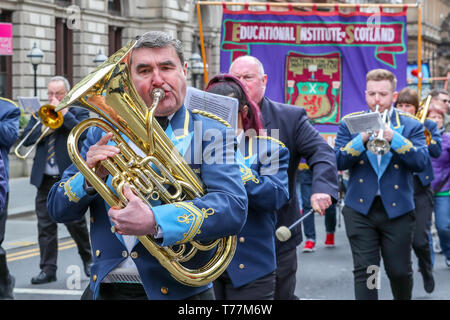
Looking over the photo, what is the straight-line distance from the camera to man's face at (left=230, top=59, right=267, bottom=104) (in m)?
5.42

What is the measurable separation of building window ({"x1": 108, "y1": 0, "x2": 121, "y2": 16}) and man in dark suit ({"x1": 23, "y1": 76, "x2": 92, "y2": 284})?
21.8 metres

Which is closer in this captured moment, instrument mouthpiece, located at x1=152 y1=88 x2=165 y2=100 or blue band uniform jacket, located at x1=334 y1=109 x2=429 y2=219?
instrument mouthpiece, located at x1=152 y1=88 x2=165 y2=100

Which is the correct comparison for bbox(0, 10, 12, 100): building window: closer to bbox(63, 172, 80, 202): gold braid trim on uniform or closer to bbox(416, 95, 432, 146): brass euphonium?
bbox(416, 95, 432, 146): brass euphonium

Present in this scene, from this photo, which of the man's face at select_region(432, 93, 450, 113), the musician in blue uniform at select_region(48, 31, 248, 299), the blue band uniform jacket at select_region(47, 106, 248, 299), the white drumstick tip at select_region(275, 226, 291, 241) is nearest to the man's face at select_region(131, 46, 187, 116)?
the musician in blue uniform at select_region(48, 31, 248, 299)

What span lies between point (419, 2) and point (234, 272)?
4985mm

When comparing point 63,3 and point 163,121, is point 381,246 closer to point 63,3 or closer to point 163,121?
point 163,121

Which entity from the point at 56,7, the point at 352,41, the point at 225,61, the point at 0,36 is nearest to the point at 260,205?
the point at 225,61

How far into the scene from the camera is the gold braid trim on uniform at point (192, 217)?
3.12 meters

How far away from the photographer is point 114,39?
99.9ft

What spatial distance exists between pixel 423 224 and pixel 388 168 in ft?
6.85

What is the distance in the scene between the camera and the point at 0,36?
9969 mm

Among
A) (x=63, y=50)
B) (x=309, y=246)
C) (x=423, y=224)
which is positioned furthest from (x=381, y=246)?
(x=63, y=50)

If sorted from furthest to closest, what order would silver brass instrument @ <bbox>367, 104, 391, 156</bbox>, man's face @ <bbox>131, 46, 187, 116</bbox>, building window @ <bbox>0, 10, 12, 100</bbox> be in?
building window @ <bbox>0, 10, 12, 100</bbox> < silver brass instrument @ <bbox>367, 104, 391, 156</bbox> < man's face @ <bbox>131, 46, 187, 116</bbox>
